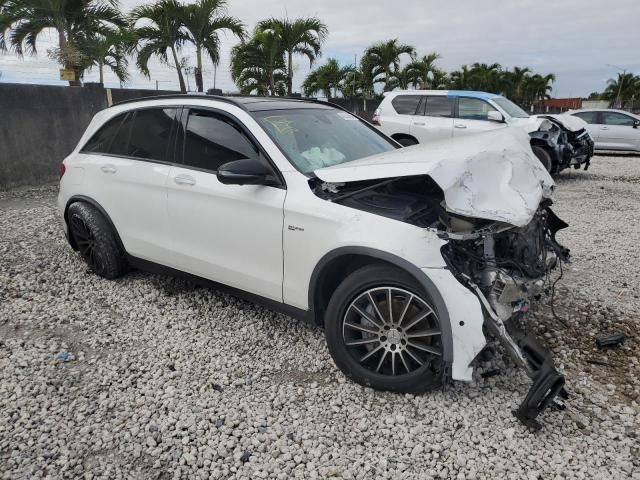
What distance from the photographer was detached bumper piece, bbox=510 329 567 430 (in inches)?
96.4

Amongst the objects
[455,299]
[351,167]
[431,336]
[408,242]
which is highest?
[351,167]

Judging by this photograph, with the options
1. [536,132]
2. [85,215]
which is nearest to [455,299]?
[85,215]

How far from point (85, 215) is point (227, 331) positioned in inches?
73.0

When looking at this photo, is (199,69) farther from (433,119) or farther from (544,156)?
(544,156)

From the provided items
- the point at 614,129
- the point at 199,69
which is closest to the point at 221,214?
the point at 199,69

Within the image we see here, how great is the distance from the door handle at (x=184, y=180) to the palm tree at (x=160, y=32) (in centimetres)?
1107

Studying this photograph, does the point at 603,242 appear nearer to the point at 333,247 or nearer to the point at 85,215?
the point at 333,247

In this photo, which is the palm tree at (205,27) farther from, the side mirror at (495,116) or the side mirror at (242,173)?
the side mirror at (242,173)

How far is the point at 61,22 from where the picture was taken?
1163 cm

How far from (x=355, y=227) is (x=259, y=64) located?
49.2 feet

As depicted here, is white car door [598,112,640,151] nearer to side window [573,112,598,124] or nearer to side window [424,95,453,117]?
side window [573,112,598,124]

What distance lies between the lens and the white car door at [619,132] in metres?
14.0

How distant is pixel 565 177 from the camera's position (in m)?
11.0

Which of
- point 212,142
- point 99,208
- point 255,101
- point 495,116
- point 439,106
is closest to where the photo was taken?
point 212,142
